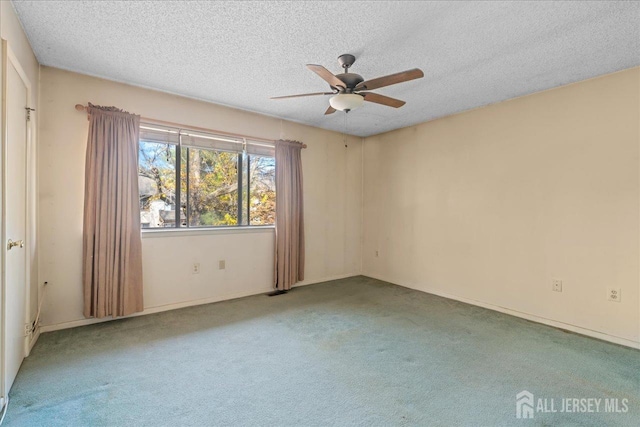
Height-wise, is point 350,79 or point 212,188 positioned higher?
point 350,79

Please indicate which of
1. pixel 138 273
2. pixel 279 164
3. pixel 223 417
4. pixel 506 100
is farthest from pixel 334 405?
pixel 506 100

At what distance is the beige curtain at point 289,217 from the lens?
4.07 m

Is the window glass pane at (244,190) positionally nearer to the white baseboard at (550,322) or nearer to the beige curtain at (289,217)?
the beige curtain at (289,217)

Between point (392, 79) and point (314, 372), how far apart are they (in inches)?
86.2

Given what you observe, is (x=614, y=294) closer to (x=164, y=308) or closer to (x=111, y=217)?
(x=164, y=308)

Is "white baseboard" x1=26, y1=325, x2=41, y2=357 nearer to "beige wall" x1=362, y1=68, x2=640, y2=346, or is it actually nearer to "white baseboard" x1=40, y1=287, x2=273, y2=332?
"white baseboard" x1=40, y1=287, x2=273, y2=332

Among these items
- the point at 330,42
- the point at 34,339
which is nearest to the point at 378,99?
the point at 330,42

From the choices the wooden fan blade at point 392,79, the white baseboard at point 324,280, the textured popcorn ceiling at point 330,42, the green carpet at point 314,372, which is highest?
the textured popcorn ceiling at point 330,42

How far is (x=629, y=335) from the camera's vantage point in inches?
100

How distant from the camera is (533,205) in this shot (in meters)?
3.14

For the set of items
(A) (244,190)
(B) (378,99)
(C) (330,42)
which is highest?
(C) (330,42)

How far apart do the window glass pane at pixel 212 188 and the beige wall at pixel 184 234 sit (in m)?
0.23

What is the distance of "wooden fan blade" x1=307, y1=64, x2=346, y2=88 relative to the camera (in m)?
1.91

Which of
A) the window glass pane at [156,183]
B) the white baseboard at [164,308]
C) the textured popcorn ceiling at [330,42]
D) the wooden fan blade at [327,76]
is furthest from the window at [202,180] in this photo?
the wooden fan blade at [327,76]
